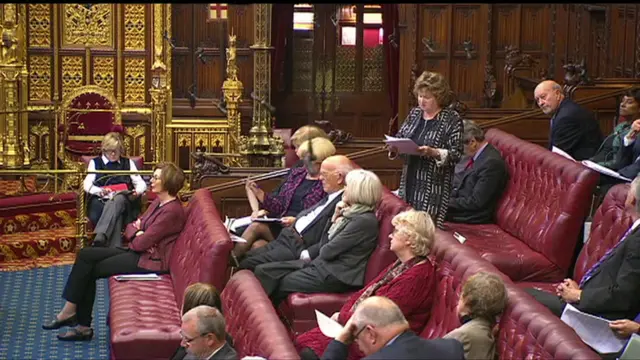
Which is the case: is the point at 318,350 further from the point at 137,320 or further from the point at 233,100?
the point at 233,100

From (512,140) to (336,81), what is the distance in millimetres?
8286

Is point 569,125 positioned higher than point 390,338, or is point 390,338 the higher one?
point 569,125

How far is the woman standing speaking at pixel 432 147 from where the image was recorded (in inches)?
286

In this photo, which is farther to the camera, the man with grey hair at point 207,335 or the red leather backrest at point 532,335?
the man with grey hair at point 207,335

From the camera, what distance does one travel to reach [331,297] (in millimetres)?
6957

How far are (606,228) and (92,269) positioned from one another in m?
3.30

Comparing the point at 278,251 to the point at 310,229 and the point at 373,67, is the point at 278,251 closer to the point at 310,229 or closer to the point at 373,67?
the point at 310,229

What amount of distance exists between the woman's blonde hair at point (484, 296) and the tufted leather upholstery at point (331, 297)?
1747mm

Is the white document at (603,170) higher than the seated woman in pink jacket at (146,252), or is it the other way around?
the white document at (603,170)

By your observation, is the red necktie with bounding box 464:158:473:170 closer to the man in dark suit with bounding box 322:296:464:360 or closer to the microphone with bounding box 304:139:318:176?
the microphone with bounding box 304:139:318:176

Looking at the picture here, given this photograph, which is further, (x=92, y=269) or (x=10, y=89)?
(x=10, y=89)

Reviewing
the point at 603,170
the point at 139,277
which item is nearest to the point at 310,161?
the point at 139,277

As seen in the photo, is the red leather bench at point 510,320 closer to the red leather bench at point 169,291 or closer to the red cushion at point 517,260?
the red cushion at point 517,260

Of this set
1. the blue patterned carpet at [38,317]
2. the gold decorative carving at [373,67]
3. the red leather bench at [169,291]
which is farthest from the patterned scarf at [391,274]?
the gold decorative carving at [373,67]
